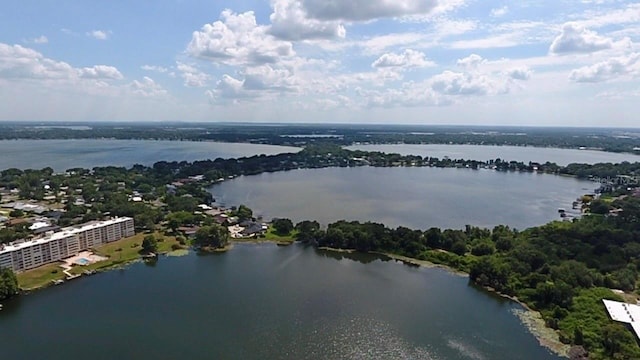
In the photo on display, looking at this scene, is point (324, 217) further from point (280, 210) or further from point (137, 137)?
point (137, 137)

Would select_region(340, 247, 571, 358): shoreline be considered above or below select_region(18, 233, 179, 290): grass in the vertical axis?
below

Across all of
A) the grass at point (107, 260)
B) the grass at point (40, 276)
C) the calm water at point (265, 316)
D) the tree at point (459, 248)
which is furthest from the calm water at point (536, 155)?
the grass at point (40, 276)

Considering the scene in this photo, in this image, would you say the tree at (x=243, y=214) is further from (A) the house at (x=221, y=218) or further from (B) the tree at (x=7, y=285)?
(B) the tree at (x=7, y=285)

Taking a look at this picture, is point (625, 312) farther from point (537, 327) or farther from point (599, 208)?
point (599, 208)

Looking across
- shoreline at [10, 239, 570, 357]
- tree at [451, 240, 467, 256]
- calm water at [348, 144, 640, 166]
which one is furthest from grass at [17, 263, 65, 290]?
calm water at [348, 144, 640, 166]

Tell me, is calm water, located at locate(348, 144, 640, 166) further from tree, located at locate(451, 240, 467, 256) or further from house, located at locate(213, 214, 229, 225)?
house, located at locate(213, 214, 229, 225)

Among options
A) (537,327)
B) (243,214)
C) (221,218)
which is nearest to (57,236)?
(221,218)

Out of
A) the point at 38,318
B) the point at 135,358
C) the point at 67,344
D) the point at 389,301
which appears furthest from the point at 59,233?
the point at 389,301
